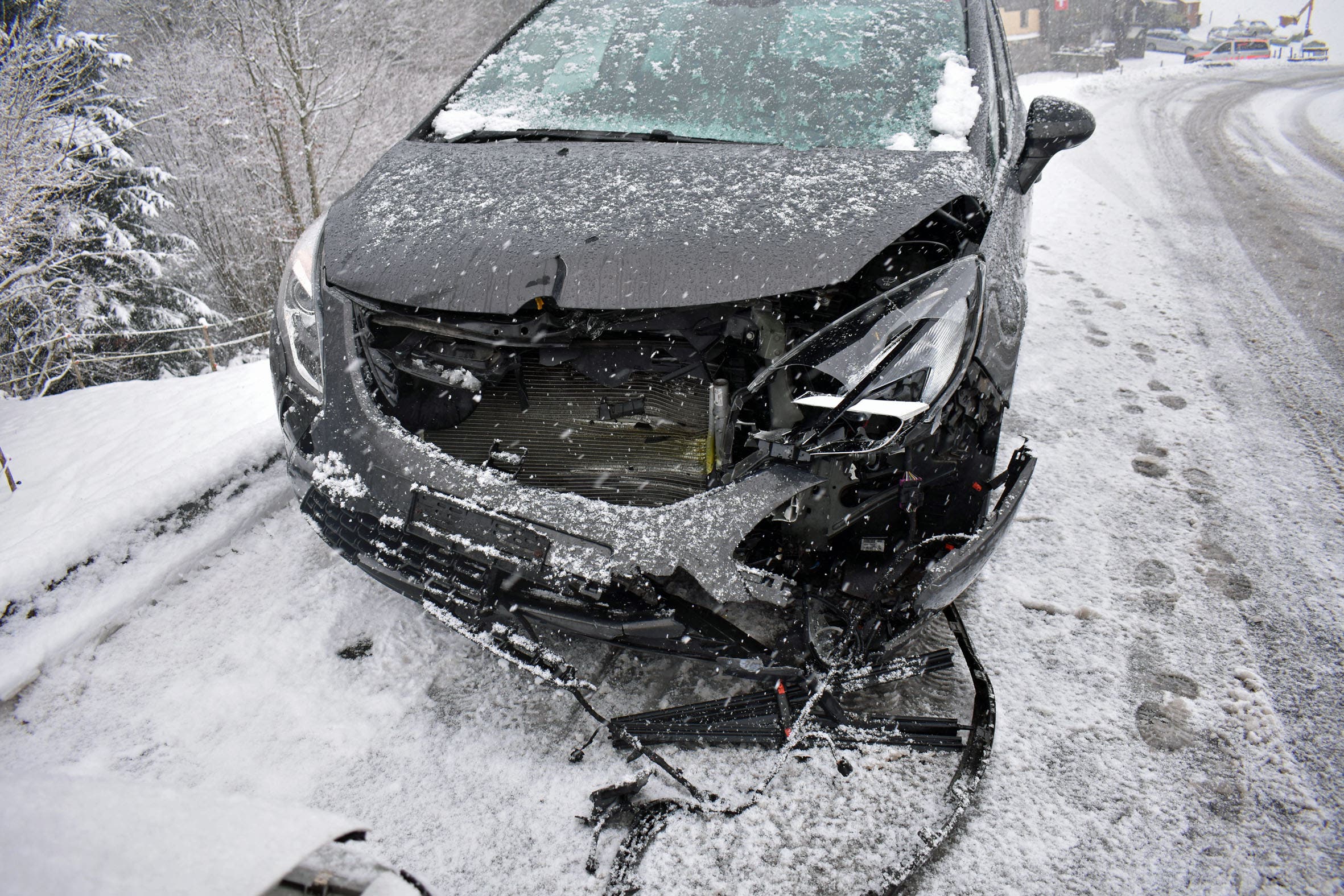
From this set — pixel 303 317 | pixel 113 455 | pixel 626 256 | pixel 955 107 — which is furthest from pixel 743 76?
pixel 113 455

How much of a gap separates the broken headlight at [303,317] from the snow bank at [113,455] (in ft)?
2.52

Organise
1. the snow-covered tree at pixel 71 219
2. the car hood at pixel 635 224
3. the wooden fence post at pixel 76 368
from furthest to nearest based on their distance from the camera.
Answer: the wooden fence post at pixel 76 368 → the snow-covered tree at pixel 71 219 → the car hood at pixel 635 224

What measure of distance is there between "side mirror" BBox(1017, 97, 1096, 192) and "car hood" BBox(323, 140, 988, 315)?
Answer: 0.44 metres

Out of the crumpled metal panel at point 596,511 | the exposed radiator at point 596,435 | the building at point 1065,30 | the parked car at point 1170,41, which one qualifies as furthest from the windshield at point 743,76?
the parked car at point 1170,41

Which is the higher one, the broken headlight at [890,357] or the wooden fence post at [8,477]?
the broken headlight at [890,357]

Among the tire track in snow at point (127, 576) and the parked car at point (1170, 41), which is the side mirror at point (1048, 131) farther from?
the parked car at point (1170, 41)

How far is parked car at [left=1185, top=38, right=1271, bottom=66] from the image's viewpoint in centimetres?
2319

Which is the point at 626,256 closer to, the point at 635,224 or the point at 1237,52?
the point at 635,224

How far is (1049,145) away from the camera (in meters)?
2.31

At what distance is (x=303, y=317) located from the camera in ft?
6.78

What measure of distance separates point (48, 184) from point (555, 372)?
12936 mm

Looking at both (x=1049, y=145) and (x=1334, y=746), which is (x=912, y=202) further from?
(x=1334, y=746)

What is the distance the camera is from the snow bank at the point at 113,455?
7.23ft

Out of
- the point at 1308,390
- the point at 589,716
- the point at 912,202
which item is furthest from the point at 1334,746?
the point at 1308,390
